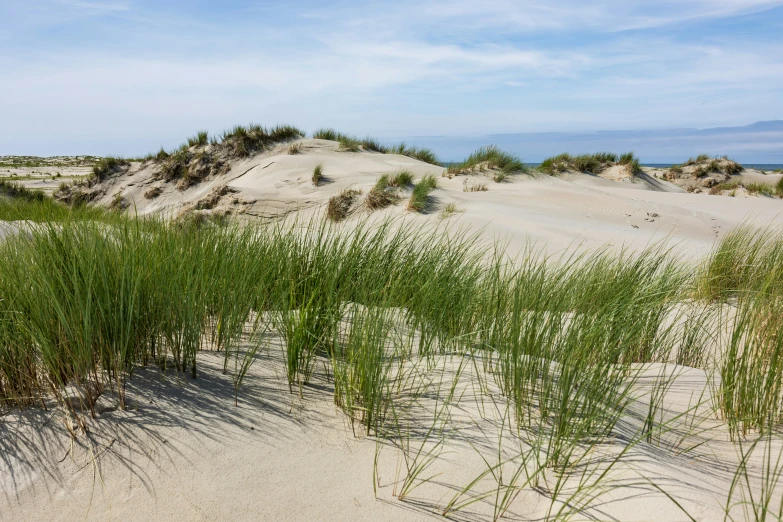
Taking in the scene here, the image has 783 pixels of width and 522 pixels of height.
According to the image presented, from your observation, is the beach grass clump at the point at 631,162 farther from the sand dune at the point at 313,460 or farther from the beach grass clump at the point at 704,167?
the sand dune at the point at 313,460

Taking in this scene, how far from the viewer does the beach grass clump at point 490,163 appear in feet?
37.5

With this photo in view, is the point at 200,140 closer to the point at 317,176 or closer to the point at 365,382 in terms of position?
the point at 317,176

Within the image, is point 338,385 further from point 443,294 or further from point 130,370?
point 443,294

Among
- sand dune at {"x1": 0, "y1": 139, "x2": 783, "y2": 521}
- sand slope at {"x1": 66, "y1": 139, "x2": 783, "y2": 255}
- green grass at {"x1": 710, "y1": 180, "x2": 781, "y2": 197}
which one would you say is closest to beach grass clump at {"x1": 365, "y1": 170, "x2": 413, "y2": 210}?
sand slope at {"x1": 66, "y1": 139, "x2": 783, "y2": 255}

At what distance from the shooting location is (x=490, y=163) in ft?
38.5

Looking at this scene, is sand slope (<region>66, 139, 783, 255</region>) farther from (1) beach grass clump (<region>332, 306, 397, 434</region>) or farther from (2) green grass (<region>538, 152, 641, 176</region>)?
(1) beach grass clump (<region>332, 306, 397, 434</region>)

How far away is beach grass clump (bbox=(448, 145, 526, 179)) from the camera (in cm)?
1144

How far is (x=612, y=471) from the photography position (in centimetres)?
181

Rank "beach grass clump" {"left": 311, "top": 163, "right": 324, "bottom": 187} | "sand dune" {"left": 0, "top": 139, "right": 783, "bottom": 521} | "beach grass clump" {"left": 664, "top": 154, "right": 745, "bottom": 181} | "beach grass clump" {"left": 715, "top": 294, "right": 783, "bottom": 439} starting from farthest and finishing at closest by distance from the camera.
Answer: "beach grass clump" {"left": 664, "top": 154, "right": 745, "bottom": 181}, "beach grass clump" {"left": 311, "top": 163, "right": 324, "bottom": 187}, "beach grass clump" {"left": 715, "top": 294, "right": 783, "bottom": 439}, "sand dune" {"left": 0, "top": 139, "right": 783, "bottom": 521}

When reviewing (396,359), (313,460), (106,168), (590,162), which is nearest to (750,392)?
(396,359)

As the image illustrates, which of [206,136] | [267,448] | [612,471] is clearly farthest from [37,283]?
[206,136]

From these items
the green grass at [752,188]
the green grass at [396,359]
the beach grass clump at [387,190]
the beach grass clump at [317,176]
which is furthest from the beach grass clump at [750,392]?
the green grass at [752,188]

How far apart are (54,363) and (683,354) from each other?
319 centimetres

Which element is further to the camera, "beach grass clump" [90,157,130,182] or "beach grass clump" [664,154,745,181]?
"beach grass clump" [664,154,745,181]
